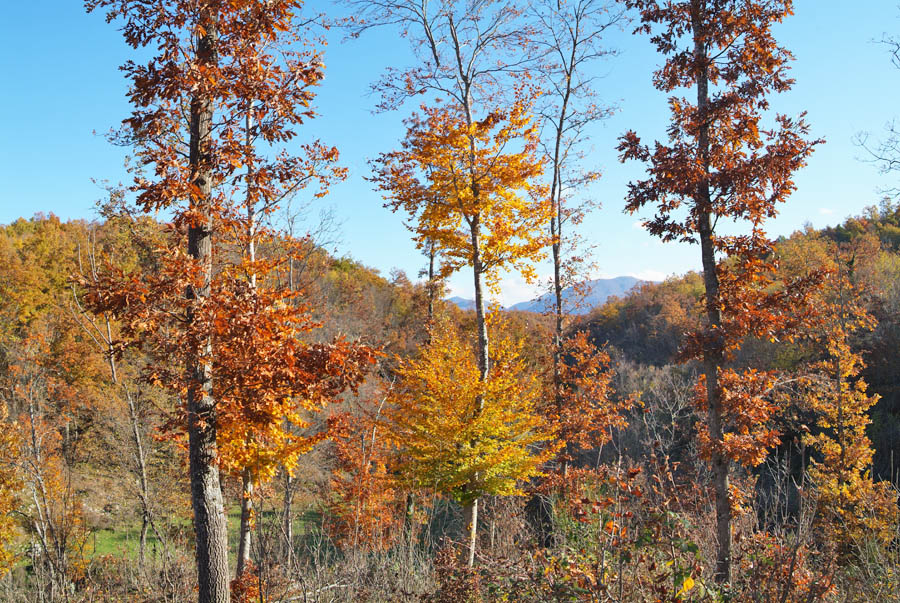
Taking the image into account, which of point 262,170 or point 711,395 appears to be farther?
point 711,395

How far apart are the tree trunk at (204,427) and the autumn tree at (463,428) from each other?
556 centimetres

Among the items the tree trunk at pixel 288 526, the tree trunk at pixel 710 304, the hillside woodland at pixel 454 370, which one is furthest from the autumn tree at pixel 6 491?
the tree trunk at pixel 710 304

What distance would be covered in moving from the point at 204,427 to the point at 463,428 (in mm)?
6322

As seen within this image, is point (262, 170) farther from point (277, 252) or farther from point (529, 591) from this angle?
point (277, 252)

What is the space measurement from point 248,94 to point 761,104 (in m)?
7.18

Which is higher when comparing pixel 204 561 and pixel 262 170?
pixel 262 170

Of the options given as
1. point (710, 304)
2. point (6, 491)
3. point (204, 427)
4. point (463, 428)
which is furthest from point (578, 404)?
point (6, 491)

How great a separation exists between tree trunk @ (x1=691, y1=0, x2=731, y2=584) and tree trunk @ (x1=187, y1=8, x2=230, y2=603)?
6.29 m

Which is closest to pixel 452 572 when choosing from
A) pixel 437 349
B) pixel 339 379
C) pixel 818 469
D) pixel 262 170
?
pixel 339 379

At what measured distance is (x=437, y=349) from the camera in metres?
12.3

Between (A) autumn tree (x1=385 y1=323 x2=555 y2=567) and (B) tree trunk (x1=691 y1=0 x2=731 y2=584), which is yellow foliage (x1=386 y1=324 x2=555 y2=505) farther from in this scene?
(B) tree trunk (x1=691 y1=0 x2=731 y2=584)

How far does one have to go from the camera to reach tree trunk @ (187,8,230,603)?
221 inches

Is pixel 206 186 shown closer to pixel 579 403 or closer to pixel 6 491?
pixel 579 403

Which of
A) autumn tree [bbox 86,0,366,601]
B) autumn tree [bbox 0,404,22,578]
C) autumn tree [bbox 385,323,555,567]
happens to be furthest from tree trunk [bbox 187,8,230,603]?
autumn tree [bbox 0,404,22,578]
